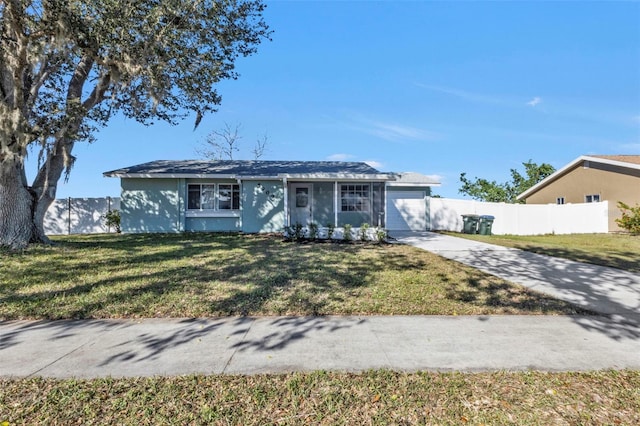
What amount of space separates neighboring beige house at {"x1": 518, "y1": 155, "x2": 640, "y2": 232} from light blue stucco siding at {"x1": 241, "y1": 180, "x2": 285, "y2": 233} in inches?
Result: 720

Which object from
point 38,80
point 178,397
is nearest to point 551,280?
point 178,397

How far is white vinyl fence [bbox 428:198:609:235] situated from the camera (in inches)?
666

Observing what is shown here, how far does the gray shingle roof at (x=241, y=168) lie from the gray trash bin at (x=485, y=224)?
19.6 feet

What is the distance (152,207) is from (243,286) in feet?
39.1

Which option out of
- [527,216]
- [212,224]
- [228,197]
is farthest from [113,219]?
[527,216]

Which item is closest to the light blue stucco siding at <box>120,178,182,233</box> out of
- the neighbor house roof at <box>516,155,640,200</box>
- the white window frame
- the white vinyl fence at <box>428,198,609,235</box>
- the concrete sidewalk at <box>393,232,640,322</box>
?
the white window frame

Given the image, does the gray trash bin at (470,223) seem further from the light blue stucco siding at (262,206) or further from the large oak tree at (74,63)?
the large oak tree at (74,63)

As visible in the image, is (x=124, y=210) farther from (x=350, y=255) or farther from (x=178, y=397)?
(x=178, y=397)

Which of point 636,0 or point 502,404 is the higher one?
point 636,0

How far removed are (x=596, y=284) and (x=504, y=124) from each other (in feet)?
56.2

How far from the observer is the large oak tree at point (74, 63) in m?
7.63

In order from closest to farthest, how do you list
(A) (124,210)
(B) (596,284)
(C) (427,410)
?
1. (C) (427,410)
2. (B) (596,284)
3. (A) (124,210)

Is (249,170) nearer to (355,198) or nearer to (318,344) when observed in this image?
(355,198)

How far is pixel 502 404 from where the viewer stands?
2389 mm
